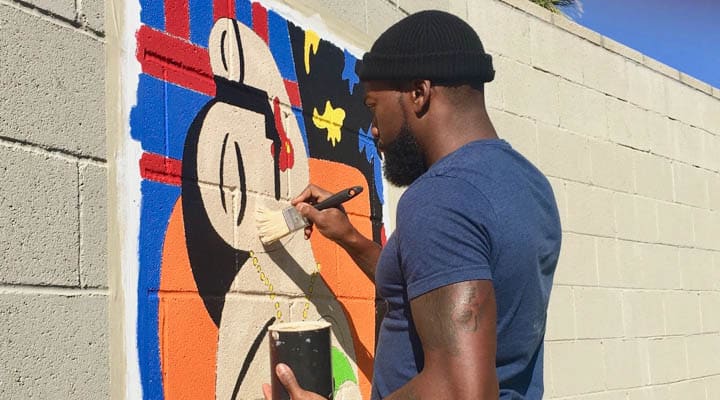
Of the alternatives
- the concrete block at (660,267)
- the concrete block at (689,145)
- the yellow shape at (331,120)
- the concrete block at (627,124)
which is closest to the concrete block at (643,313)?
the concrete block at (660,267)

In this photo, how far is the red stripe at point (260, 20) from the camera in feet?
10.0

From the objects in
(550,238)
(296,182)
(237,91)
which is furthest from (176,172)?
(550,238)

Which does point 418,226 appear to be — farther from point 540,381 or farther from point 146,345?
point 146,345

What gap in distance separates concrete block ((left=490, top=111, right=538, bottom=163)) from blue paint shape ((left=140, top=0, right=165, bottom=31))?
2242 mm

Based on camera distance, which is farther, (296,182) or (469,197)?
(296,182)

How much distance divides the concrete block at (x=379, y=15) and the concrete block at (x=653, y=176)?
226cm

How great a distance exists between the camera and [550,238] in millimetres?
2254

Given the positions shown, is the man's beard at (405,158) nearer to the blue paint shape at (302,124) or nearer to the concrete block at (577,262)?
the blue paint shape at (302,124)

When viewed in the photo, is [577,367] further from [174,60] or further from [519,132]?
[174,60]

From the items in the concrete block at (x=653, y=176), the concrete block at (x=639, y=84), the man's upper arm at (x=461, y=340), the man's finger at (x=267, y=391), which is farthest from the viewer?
the concrete block at (x=639, y=84)

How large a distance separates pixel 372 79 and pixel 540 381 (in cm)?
89

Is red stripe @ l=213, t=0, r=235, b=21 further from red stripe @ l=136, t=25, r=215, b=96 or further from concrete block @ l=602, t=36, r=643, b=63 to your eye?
concrete block @ l=602, t=36, r=643, b=63

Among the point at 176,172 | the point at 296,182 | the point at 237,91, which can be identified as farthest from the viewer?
the point at 296,182

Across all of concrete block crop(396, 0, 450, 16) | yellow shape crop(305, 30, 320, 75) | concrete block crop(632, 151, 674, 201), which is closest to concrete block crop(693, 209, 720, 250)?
concrete block crop(632, 151, 674, 201)
